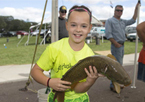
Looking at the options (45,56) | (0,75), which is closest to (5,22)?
(0,75)

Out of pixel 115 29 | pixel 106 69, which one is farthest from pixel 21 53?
pixel 106 69

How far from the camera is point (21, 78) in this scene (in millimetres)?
6973

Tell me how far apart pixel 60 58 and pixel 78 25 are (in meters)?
0.37

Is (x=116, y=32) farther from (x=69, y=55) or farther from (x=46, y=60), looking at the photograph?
(x=46, y=60)

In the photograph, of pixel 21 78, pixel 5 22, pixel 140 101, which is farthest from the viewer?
pixel 5 22

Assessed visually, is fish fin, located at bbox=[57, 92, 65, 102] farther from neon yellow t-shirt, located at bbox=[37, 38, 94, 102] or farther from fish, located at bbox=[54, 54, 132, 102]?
fish, located at bbox=[54, 54, 132, 102]

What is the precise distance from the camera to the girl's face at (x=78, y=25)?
5.80 feet

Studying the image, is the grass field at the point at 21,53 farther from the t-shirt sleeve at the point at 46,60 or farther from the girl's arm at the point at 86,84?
the girl's arm at the point at 86,84

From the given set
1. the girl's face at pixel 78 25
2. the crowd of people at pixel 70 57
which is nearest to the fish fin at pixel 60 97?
the crowd of people at pixel 70 57

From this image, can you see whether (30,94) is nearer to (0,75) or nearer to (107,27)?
(0,75)

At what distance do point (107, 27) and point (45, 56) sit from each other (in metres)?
4.09

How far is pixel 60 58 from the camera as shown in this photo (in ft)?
6.18

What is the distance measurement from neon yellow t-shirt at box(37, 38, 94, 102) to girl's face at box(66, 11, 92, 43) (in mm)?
151

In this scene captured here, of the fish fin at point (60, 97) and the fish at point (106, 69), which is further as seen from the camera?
the fish fin at point (60, 97)
